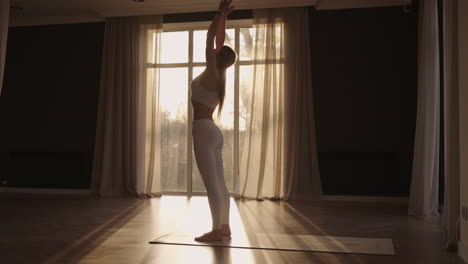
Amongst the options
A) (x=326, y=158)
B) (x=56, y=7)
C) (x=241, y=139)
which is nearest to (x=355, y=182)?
(x=326, y=158)

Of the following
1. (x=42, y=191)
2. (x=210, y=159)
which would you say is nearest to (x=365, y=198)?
(x=210, y=159)

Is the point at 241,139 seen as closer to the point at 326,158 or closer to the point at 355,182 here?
the point at 326,158

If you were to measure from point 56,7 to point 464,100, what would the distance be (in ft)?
18.5

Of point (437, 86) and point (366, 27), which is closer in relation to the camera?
point (437, 86)

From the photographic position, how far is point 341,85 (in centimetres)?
587

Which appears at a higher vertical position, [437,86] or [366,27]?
[366,27]

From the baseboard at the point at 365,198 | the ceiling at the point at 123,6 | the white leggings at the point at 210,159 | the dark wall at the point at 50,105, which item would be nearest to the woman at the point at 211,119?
the white leggings at the point at 210,159

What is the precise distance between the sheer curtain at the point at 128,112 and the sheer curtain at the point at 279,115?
1367 millimetres

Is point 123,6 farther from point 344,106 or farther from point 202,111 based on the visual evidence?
point 202,111

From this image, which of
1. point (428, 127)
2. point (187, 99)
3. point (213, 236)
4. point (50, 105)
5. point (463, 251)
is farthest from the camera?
point (50, 105)

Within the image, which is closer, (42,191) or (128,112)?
(128,112)

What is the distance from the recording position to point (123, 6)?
603 centimetres

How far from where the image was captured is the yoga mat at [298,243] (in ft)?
8.98

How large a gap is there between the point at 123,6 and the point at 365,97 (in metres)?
3.64
